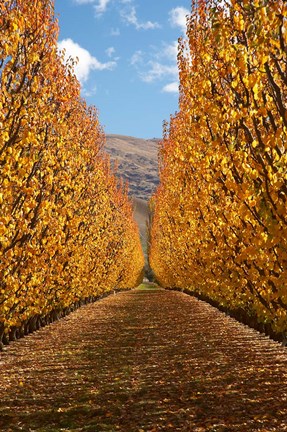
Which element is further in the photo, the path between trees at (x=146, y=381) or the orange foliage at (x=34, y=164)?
the orange foliage at (x=34, y=164)

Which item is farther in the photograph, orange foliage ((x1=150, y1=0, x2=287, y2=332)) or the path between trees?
the path between trees

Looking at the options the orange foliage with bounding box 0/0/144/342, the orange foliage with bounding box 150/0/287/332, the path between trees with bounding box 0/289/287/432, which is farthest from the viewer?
the orange foliage with bounding box 0/0/144/342

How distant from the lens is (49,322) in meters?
25.2

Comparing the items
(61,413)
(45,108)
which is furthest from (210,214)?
(61,413)

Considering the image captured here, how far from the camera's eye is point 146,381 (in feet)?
38.2

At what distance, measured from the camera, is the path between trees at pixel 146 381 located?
8.80 m

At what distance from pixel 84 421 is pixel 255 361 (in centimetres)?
610

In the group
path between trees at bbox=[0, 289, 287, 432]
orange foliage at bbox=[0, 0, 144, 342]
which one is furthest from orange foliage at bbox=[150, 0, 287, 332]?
orange foliage at bbox=[0, 0, 144, 342]

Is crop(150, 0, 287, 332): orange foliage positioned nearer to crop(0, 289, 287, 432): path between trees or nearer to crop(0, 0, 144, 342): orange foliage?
crop(0, 289, 287, 432): path between trees

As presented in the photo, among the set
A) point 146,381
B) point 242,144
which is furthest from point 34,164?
point 146,381

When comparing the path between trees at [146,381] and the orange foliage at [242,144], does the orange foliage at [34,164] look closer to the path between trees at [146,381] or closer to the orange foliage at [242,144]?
the path between trees at [146,381]

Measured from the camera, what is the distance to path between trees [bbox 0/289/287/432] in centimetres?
880

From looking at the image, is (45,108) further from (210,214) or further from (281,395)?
(281,395)

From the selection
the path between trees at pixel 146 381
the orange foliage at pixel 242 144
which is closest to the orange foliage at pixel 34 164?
the path between trees at pixel 146 381
